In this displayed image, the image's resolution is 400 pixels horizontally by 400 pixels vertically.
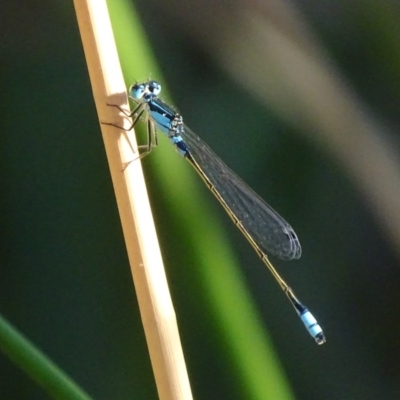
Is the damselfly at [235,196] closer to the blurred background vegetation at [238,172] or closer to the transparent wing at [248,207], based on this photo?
the transparent wing at [248,207]

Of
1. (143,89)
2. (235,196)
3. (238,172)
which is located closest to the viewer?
(143,89)

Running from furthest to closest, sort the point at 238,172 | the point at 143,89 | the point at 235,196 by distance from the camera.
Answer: the point at 238,172 → the point at 235,196 → the point at 143,89

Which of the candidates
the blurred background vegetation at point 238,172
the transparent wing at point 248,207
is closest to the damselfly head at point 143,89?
the transparent wing at point 248,207

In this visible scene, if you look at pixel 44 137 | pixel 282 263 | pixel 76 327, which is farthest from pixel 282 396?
pixel 44 137

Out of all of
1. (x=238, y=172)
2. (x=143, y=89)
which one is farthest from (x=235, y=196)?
(x=143, y=89)

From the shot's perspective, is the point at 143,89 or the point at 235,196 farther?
the point at 235,196

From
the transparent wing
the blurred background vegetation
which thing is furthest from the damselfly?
the blurred background vegetation

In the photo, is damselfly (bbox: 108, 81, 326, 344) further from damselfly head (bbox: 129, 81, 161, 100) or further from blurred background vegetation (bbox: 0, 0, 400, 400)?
blurred background vegetation (bbox: 0, 0, 400, 400)

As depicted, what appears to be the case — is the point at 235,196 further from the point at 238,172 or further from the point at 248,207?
the point at 238,172
